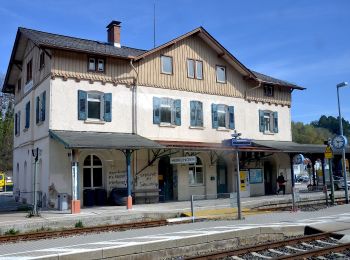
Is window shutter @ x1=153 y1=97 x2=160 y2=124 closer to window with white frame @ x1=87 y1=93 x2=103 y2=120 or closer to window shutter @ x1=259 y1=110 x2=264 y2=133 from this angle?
window with white frame @ x1=87 y1=93 x2=103 y2=120

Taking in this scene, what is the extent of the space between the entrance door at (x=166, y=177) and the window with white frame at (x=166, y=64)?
15.9 feet

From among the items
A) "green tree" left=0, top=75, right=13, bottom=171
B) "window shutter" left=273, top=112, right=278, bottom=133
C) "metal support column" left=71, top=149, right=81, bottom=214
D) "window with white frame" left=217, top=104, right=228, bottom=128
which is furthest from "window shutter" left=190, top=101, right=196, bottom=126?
"green tree" left=0, top=75, right=13, bottom=171

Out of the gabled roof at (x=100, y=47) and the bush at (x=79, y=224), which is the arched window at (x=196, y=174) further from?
the bush at (x=79, y=224)

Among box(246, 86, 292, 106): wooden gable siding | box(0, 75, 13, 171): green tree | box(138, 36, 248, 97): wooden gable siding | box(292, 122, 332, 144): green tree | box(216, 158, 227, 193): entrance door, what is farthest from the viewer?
box(292, 122, 332, 144): green tree

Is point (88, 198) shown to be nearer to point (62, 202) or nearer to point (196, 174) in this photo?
point (62, 202)

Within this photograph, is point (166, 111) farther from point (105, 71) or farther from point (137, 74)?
point (105, 71)

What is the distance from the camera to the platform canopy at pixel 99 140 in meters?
18.4

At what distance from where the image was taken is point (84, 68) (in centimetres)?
2164

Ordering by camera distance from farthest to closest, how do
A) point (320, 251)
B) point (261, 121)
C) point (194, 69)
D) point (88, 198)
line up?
point (261, 121) → point (194, 69) → point (88, 198) → point (320, 251)

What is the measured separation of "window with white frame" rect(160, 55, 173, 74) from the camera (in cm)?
2450

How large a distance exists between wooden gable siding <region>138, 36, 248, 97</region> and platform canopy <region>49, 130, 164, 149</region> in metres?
3.64

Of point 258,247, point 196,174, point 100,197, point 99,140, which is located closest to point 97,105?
point 99,140

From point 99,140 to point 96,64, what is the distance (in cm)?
447

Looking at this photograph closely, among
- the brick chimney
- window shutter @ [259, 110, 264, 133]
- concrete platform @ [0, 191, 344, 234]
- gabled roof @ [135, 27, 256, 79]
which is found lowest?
concrete platform @ [0, 191, 344, 234]
